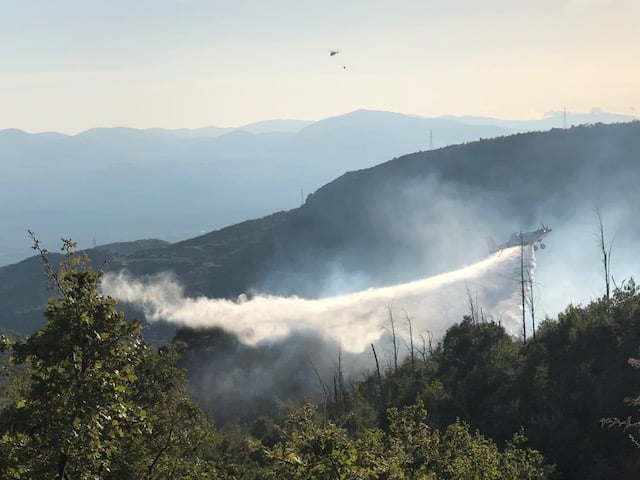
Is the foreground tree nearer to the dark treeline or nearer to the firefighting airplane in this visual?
the dark treeline

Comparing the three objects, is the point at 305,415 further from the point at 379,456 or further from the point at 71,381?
the point at 71,381

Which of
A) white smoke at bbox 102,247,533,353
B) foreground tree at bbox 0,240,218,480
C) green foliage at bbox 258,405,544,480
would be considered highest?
foreground tree at bbox 0,240,218,480

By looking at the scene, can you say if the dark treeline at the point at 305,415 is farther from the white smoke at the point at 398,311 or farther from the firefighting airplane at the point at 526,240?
the firefighting airplane at the point at 526,240

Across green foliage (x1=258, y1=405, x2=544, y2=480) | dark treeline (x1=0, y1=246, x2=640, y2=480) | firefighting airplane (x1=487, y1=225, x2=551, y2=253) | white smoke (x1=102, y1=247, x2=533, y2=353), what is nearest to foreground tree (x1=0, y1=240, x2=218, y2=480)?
dark treeline (x1=0, y1=246, x2=640, y2=480)

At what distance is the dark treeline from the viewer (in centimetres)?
1159

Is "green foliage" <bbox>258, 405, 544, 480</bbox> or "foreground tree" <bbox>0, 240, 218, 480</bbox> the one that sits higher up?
"foreground tree" <bbox>0, 240, 218, 480</bbox>

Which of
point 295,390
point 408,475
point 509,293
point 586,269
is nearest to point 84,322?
point 408,475

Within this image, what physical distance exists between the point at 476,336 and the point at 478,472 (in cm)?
5491

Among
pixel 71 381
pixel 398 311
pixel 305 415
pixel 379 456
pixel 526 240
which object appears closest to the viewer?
pixel 71 381

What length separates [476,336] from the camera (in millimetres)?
74375

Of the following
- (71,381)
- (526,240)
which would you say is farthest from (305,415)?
(526,240)

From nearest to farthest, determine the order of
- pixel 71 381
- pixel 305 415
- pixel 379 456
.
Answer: pixel 71 381
pixel 305 415
pixel 379 456

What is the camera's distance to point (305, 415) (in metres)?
15.4

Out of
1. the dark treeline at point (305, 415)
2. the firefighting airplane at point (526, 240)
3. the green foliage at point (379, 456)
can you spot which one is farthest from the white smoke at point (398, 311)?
the green foliage at point (379, 456)
